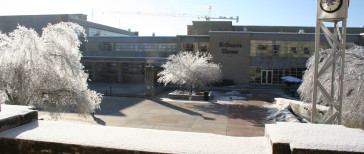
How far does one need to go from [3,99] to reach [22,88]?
3.03 feet

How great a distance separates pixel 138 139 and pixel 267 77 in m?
34.0

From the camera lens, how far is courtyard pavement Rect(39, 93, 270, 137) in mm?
13312

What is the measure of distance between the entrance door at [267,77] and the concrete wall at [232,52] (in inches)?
104

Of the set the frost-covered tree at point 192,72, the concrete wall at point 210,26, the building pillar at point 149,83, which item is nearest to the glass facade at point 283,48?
the concrete wall at point 210,26

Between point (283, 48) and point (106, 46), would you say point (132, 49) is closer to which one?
point (106, 46)

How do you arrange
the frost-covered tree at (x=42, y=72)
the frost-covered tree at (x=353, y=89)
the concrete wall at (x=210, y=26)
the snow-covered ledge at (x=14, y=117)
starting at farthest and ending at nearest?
the concrete wall at (x=210, y=26), the frost-covered tree at (x=42, y=72), the frost-covered tree at (x=353, y=89), the snow-covered ledge at (x=14, y=117)

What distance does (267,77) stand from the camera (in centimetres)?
3538

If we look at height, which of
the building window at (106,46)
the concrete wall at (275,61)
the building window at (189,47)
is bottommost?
Answer: the concrete wall at (275,61)

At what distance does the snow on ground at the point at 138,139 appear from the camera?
135 inches

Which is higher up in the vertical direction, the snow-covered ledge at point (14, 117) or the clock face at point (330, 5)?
the clock face at point (330, 5)

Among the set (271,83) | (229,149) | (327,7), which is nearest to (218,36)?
(271,83)

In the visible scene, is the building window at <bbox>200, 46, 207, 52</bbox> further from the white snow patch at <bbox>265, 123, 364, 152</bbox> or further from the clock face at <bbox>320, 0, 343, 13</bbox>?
the white snow patch at <bbox>265, 123, 364, 152</bbox>

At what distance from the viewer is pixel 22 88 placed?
10.4 metres

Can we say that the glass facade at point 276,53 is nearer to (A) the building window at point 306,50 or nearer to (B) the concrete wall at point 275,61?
(A) the building window at point 306,50
